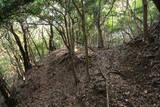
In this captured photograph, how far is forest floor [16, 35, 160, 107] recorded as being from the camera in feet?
21.7

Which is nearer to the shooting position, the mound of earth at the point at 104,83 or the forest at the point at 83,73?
the mound of earth at the point at 104,83

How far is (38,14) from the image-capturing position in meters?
8.59

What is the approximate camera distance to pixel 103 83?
774 centimetres

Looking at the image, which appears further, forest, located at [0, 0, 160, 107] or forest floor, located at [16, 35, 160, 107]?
forest, located at [0, 0, 160, 107]

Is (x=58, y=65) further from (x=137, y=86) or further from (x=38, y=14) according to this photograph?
(x=137, y=86)

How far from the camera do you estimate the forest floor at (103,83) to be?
21.7 ft

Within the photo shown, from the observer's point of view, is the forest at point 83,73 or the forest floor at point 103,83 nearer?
the forest floor at point 103,83

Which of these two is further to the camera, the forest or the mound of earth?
the forest

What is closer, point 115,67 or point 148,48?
point 148,48

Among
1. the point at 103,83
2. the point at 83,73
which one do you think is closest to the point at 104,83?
the point at 103,83

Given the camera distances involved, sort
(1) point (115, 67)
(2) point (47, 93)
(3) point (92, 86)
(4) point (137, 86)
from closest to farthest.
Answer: (4) point (137, 86), (3) point (92, 86), (1) point (115, 67), (2) point (47, 93)

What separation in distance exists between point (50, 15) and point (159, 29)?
19.9 feet

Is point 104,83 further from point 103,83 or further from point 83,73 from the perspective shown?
point 83,73

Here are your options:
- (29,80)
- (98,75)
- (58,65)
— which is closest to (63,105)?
(98,75)
